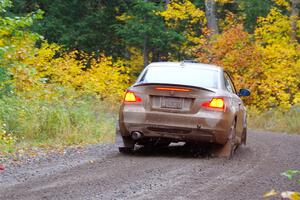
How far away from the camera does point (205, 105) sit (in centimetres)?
1071

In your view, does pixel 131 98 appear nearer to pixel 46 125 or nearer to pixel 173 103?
pixel 173 103

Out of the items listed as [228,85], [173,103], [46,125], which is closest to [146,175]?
[173,103]

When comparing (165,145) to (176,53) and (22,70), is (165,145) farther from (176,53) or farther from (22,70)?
(176,53)

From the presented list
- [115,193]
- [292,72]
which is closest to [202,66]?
[115,193]

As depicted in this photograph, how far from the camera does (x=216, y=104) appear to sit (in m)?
10.8

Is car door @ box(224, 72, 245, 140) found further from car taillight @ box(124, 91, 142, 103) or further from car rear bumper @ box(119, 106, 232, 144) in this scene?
car taillight @ box(124, 91, 142, 103)

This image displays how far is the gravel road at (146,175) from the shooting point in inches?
290

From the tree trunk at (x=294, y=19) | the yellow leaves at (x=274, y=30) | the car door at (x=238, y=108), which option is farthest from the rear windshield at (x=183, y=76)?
the tree trunk at (x=294, y=19)

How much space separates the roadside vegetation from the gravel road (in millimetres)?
2066

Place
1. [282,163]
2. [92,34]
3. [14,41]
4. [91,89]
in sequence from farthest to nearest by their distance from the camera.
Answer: [92,34] < [91,89] < [14,41] < [282,163]

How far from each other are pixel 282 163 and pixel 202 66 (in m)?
2.32

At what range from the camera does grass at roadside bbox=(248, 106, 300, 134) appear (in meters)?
21.8

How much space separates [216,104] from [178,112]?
24.2 inches

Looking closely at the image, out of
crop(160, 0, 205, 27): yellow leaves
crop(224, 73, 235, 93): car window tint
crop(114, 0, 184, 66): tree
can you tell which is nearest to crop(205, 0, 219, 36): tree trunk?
crop(160, 0, 205, 27): yellow leaves
